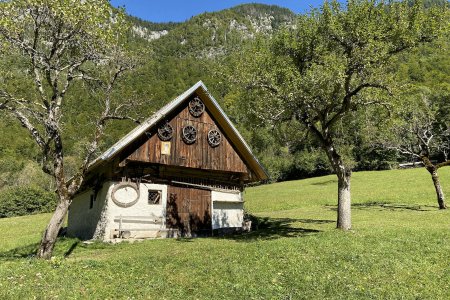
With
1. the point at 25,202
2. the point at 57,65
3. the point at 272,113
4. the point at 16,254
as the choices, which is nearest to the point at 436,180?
the point at 272,113

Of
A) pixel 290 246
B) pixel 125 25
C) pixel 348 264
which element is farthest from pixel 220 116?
pixel 348 264

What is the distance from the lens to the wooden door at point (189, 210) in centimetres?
2494

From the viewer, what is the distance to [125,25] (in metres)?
17.3

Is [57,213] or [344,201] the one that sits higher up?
[344,201]

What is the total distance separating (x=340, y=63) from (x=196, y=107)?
1140 cm

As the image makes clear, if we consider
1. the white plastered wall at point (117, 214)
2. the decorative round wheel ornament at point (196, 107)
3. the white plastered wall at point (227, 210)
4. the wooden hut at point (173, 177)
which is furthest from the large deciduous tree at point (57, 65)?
the white plastered wall at point (227, 210)

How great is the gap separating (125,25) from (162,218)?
39.8 ft

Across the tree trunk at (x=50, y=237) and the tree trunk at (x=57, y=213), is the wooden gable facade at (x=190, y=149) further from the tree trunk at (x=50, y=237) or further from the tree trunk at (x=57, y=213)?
the tree trunk at (x=50, y=237)

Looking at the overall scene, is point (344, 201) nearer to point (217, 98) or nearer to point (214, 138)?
point (214, 138)

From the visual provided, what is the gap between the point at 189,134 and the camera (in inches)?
1021

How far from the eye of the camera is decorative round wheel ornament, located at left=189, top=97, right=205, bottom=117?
26.3 m

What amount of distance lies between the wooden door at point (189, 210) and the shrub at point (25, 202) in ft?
158

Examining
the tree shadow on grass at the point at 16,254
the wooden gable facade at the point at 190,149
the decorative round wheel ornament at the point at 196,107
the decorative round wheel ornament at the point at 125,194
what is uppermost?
the decorative round wheel ornament at the point at 196,107

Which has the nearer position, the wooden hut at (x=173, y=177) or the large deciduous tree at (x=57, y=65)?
the large deciduous tree at (x=57, y=65)
